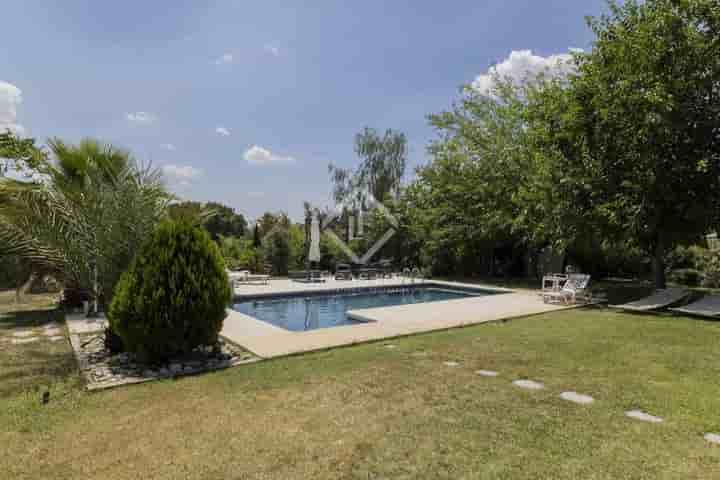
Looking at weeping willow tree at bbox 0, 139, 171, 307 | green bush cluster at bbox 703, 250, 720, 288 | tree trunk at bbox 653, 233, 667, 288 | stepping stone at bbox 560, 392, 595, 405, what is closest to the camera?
stepping stone at bbox 560, 392, 595, 405

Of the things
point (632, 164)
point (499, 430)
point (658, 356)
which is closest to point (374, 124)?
point (632, 164)

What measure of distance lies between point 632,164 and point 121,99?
1548 centimetres

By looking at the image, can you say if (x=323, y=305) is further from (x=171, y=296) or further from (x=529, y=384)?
(x=529, y=384)

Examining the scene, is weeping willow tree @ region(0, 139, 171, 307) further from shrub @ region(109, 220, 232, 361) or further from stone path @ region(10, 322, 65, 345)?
stone path @ region(10, 322, 65, 345)

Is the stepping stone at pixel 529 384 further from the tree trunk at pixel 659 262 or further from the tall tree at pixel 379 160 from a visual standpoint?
the tall tree at pixel 379 160

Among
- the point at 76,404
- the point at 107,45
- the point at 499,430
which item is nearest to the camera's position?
the point at 499,430

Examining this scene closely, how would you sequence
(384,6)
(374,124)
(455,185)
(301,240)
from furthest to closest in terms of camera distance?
(374,124) → (301,240) → (455,185) → (384,6)

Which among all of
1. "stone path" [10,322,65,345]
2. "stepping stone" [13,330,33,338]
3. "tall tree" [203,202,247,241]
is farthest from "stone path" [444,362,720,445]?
"tall tree" [203,202,247,241]

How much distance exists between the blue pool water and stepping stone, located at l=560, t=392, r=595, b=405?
5.78 metres

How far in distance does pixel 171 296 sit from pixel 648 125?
36.5 feet

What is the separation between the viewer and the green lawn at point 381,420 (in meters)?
2.78

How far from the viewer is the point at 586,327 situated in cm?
762

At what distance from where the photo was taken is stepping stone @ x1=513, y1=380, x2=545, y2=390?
4.30 m

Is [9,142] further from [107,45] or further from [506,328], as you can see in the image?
[506,328]
